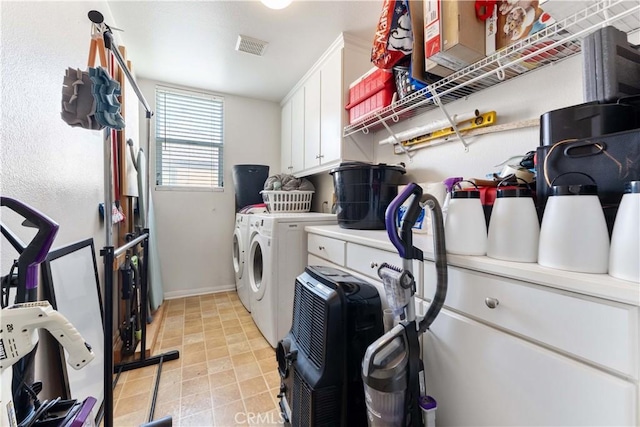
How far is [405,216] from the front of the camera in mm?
794

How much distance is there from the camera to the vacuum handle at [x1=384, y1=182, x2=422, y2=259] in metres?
0.78

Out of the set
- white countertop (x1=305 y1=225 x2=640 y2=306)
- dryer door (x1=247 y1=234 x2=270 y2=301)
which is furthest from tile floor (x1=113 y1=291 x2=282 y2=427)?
white countertop (x1=305 y1=225 x2=640 y2=306)

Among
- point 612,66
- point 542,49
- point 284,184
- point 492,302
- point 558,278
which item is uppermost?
point 542,49

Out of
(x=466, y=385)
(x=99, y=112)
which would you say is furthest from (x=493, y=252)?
(x=99, y=112)

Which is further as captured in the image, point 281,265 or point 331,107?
point 331,107

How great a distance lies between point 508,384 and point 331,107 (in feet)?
6.66

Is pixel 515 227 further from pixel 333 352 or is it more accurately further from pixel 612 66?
pixel 333 352

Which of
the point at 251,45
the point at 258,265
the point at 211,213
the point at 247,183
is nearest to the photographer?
the point at 251,45

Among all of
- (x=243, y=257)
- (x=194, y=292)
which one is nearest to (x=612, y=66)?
(x=243, y=257)

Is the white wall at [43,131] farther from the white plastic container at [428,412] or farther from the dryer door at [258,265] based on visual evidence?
the white plastic container at [428,412]

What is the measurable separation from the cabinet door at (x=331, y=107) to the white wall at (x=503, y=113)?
0.62 meters

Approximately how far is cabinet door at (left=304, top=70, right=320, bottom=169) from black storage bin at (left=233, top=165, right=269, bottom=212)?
75cm

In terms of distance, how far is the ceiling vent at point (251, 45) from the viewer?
6.76ft

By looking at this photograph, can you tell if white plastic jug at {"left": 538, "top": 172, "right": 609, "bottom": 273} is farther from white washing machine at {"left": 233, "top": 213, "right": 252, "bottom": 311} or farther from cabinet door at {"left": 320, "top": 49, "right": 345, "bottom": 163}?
white washing machine at {"left": 233, "top": 213, "right": 252, "bottom": 311}
